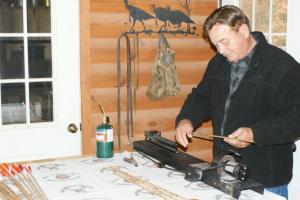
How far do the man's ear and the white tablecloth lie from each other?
819 millimetres

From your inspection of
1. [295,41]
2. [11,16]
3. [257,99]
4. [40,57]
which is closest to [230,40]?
[257,99]

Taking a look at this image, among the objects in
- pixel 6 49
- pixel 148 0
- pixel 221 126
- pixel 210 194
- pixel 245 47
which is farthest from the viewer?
pixel 148 0

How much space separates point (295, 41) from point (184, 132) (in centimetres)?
103

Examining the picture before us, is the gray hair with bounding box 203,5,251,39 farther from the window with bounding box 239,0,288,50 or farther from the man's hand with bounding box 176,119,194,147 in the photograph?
the window with bounding box 239,0,288,50

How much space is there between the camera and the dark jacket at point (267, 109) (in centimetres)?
223

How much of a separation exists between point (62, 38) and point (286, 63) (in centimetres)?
162

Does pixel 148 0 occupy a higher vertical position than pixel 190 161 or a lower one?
higher

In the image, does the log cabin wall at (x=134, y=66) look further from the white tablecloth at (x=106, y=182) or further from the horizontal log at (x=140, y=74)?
the white tablecloth at (x=106, y=182)

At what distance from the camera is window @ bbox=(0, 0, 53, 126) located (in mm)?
3104

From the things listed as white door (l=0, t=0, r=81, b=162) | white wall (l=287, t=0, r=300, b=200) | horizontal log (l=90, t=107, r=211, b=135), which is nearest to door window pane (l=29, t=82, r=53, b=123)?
white door (l=0, t=0, r=81, b=162)

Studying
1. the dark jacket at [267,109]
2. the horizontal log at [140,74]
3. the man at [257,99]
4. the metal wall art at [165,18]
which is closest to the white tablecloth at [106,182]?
the man at [257,99]

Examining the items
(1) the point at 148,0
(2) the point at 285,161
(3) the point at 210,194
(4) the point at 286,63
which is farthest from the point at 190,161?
(1) the point at 148,0

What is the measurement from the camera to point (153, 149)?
2484 mm

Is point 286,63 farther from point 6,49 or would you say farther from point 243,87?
point 6,49
